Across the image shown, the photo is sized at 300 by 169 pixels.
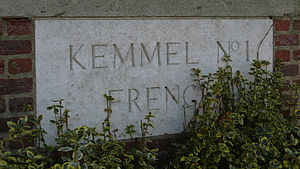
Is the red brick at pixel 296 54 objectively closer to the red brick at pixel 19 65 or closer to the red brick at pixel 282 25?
the red brick at pixel 282 25

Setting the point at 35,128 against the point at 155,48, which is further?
the point at 155,48

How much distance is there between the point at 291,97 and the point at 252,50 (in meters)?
0.49

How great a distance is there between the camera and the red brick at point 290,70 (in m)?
2.57

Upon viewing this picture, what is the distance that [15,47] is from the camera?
191cm

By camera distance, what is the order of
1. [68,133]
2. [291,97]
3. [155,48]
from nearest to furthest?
[68,133]
[155,48]
[291,97]

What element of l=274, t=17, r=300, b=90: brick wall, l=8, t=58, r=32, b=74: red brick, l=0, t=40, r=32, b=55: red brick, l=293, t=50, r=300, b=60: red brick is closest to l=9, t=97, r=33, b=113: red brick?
l=8, t=58, r=32, b=74: red brick

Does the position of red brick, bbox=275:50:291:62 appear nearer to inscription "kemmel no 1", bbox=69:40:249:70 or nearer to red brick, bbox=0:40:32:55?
inscription "kemmel no 1", bbox=69:40:249:70

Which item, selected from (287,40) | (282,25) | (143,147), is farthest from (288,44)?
(143,147)

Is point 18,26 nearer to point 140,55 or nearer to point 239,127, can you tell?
point 140,55

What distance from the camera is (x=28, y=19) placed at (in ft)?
6.29

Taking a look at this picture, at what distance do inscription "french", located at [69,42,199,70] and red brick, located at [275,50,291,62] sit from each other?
2.13 feet

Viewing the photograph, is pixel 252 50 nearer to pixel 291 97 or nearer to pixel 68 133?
pixel 291 97

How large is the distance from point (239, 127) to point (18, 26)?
1.48 meters

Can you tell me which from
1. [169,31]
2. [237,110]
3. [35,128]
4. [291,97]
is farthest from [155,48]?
[291,97]
